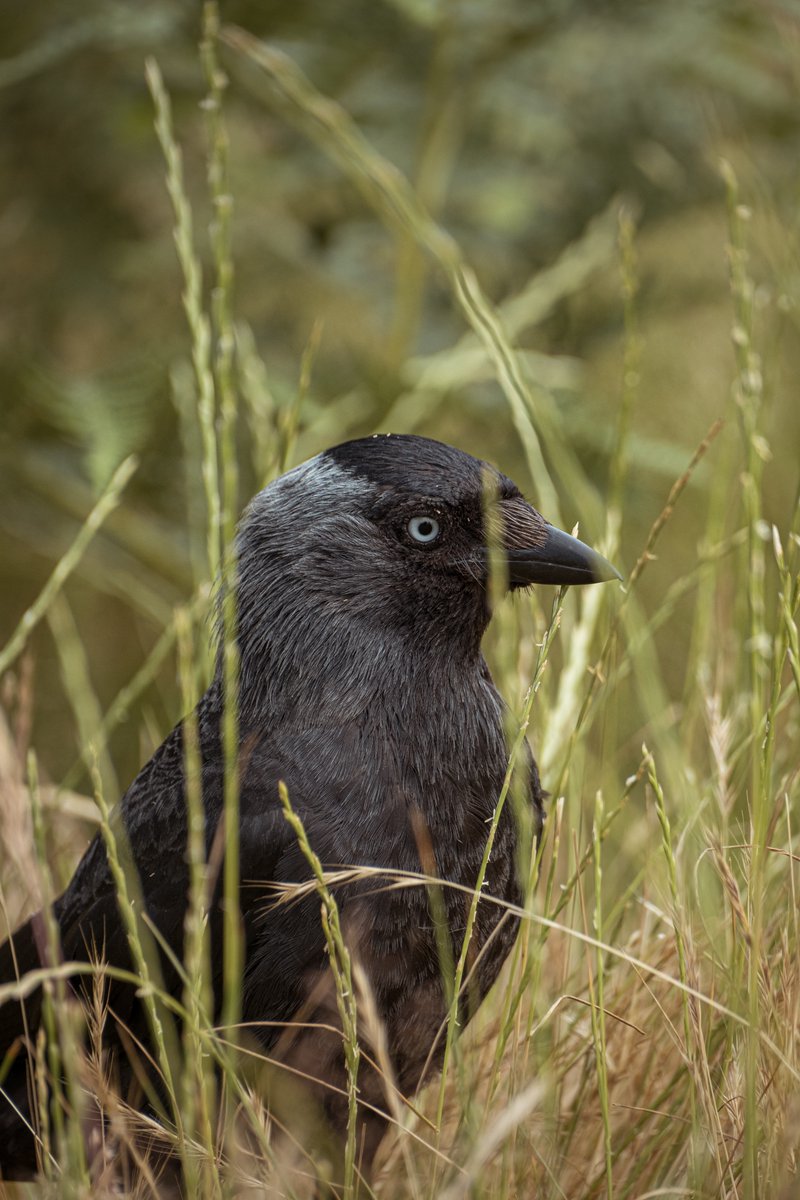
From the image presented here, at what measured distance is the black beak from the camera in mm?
2172

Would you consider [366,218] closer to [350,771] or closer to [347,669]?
[347,669]

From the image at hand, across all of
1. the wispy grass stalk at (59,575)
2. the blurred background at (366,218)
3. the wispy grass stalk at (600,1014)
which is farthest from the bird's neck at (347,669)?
the blurred background at (366,218)

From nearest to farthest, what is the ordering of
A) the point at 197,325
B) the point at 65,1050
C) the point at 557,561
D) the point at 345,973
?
the point at 65,1050 < the point at 345,973 < the point at 197,325 < the point at 557,561

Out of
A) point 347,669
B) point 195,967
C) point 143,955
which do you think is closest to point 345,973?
point 195,967

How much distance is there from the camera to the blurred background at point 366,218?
3879 millimetres

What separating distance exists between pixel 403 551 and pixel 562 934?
0.76 m

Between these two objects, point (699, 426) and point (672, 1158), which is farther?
point (699, 426)

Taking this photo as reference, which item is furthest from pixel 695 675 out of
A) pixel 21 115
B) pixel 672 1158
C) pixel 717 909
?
pixel 21 115

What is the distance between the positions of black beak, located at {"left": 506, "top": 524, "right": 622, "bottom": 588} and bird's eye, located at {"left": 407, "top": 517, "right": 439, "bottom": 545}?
127 mm

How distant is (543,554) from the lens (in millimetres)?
2186

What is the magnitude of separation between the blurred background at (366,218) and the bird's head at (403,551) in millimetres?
1475

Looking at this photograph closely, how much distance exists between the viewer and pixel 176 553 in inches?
157

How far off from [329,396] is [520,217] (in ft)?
2.98

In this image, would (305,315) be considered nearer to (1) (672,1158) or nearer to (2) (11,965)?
(2) (11,965)
